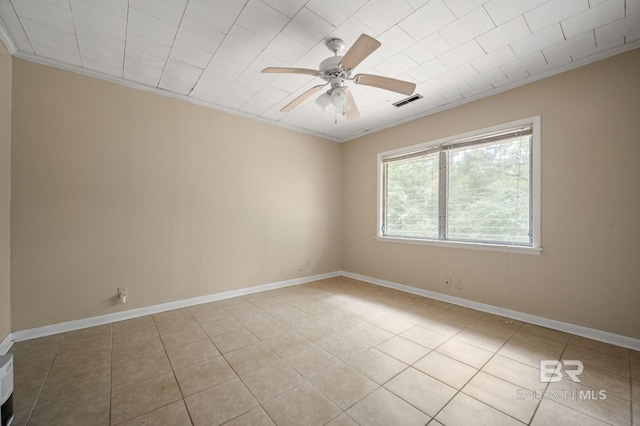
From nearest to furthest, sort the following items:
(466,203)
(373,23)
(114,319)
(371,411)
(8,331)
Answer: (371,411) → (373,23) → (8,331) → (114,319) → (466,203)

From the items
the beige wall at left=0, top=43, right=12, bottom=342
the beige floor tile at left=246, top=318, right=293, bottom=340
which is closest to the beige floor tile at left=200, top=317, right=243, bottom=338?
the beige floor tile at left=246, top=318, right=293, bottom=340

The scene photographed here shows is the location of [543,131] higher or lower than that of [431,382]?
higher

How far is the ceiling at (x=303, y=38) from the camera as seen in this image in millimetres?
1951

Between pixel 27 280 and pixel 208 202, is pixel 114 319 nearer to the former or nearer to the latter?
pixel 27 280

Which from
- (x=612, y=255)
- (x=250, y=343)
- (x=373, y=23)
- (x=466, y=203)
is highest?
(x=373, y=23)

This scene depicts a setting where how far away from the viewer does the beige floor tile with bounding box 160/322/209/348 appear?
244 centimetres

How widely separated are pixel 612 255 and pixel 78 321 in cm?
532

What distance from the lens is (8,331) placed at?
240 cm

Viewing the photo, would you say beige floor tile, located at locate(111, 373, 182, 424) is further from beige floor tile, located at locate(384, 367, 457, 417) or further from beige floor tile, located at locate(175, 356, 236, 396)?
beige floor tile, located at locate(384, 367, 457, 417)

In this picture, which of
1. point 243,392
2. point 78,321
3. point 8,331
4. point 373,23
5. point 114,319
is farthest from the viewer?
point 114,319

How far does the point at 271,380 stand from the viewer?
1.89 metres

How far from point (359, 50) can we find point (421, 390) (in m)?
2.41

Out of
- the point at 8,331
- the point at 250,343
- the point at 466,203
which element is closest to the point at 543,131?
the point at 466,203

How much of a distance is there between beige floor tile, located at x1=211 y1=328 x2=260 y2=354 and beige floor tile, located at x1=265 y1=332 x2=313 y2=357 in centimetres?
18
